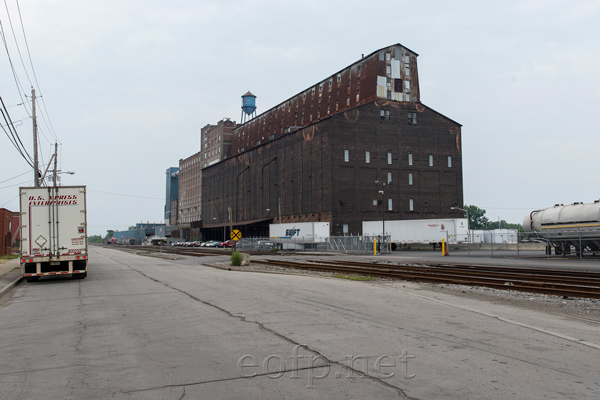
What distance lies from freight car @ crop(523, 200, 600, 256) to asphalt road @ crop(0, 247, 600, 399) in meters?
27.9

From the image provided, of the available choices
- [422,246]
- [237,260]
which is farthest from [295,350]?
[422,246]

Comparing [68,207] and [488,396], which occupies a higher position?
[68,207]

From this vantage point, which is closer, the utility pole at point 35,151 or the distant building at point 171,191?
the utility pole at point 35,151

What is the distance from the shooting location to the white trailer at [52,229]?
65.9 feet

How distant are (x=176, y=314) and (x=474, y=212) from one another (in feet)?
534

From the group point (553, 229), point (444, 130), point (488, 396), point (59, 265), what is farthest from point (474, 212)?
point (488, 396)

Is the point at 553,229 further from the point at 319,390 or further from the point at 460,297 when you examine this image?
the point at 319,390

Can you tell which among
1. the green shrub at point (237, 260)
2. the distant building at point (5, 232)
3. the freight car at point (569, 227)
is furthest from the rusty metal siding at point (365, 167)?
the green shrub at point (237, 260)

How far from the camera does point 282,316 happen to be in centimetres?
1047

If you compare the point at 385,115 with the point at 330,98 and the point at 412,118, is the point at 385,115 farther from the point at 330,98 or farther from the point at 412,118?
the point at 330,98

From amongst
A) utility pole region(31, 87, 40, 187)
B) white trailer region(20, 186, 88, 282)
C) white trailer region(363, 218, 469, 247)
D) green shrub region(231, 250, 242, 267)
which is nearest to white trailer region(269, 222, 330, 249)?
white trailer region(363, 218, 469, 247)

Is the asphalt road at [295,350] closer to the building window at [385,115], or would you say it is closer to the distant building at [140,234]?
the building window at [385,115]

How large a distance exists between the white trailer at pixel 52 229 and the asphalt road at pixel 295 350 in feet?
25.3

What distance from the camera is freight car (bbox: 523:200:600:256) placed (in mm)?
36500
